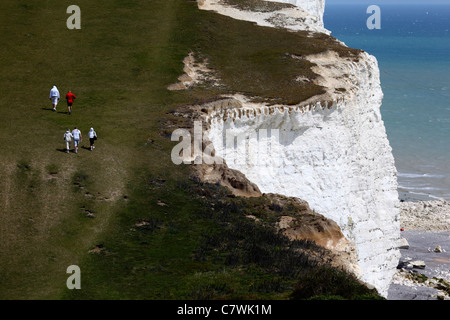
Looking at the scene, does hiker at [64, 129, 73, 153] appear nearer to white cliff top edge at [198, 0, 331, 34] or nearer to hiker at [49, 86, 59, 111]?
hiker at [49, 86, 59, 111]

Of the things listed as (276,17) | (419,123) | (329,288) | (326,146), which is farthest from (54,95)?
(419,123)

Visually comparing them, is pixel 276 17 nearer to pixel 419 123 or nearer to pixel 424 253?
pixel 424 253

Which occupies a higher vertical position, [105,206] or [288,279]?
[105,206]

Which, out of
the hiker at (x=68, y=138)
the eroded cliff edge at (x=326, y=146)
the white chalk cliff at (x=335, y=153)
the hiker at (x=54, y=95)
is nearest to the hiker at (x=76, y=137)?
the hiker at (x=68, y=138)

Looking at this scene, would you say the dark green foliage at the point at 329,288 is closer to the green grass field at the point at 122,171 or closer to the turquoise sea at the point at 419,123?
the green grass field at the point at 122,171

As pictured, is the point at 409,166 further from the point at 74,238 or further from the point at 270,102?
the point at 74,238
